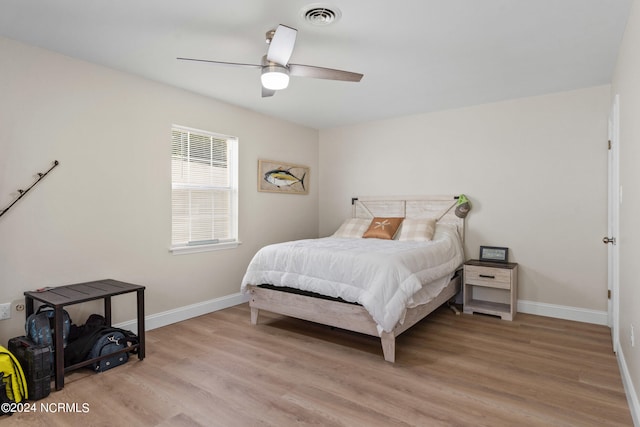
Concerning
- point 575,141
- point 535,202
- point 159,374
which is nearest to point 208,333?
point 159,374

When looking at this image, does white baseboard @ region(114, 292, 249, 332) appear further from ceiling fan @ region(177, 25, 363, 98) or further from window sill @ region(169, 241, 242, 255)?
ceiling fan @ region(177, 25, 363, 98)

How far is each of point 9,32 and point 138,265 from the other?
2078 mm

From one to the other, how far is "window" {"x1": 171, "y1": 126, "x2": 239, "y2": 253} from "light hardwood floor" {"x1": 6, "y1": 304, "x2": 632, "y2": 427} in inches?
41.4

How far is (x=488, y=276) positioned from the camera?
3.91m

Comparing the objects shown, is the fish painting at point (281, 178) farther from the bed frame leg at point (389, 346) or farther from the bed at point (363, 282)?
the bed frame leg at point (389, 346)

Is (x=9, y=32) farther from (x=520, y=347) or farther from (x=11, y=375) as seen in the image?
(x=520, y=347)

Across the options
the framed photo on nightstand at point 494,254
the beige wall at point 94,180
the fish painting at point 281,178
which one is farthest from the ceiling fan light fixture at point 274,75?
the framed photo on nightstand at point 494,254

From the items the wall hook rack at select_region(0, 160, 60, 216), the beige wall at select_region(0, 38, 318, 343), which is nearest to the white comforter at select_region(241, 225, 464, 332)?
the beige wall at select_region(0, 38, 318, 343)

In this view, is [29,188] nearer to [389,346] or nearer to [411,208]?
[389,346]

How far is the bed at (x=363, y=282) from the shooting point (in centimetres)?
279

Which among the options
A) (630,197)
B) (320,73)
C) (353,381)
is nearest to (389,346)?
(353,381)

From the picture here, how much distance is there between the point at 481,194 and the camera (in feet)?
14.3

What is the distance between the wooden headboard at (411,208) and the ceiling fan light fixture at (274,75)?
2.86 meters

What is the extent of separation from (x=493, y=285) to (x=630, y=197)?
6.34ft
